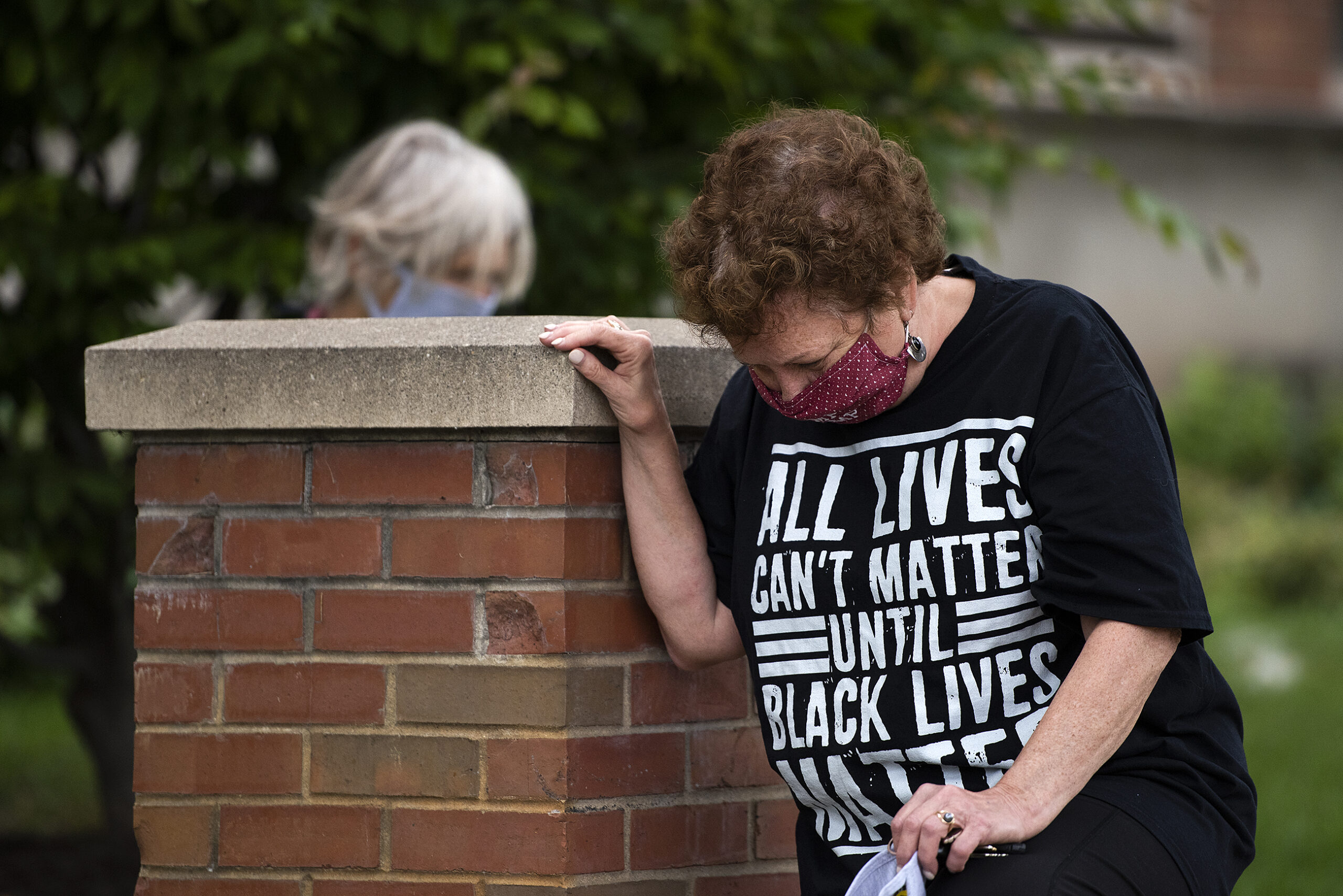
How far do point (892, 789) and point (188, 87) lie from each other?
1855mm

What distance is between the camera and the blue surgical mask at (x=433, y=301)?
2.95m

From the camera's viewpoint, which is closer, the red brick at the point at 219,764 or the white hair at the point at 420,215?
the red brick at the point at 219,764

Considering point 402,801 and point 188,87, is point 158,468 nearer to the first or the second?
point 402,801

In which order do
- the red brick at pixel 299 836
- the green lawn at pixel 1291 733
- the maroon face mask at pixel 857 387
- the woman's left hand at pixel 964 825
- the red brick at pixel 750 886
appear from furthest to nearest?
the green lawn at pixel 1291 733 < the red brick at pixel 750 886 < the red brick at pixel 299 836 < the maroon face mask at pixel 857 387 < the woman's left hand at pixel 964 825

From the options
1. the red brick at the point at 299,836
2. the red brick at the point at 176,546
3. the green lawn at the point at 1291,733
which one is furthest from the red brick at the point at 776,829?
the green lawn at the point at 1291,733

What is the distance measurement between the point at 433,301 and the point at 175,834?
1290 mm

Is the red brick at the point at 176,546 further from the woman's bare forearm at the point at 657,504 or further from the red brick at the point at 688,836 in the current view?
the red brick at the point at 688,836

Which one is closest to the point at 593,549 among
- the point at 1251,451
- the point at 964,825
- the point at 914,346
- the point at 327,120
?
the point at 914,346

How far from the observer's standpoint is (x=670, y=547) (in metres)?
1.96

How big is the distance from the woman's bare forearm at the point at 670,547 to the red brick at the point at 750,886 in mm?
345

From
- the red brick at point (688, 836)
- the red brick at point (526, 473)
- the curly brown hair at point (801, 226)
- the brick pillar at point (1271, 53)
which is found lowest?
the red brick at point (688, 836)

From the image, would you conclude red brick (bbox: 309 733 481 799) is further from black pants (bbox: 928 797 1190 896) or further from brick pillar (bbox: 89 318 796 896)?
black pants (bbox: 928 797 1190 896)

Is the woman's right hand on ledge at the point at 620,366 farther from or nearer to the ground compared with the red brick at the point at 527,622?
farther from the ground

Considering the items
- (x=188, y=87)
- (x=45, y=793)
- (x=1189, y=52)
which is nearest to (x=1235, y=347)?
(x=1189, y=52)
